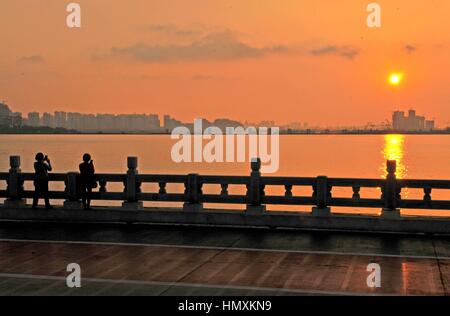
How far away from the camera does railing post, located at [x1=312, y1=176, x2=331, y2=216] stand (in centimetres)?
1576

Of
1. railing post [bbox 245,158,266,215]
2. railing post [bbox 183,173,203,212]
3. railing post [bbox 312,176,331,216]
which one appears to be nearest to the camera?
railing post [bbox 312,176,331,216]

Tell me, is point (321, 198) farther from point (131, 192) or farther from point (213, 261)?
point (131, 192)

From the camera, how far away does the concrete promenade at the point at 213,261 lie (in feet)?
32.2

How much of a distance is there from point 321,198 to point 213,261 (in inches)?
197

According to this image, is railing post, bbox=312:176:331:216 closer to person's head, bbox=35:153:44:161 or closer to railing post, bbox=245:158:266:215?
railing post, bbox=245:158:266:215

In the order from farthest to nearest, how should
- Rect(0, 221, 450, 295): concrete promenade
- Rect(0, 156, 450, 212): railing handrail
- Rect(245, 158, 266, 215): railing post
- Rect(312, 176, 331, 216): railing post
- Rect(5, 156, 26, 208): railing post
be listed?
Rect(5, 156, 26, 208): railing post, Rect(245, 158, 266, 215): railing post, Rect(312, 176, 331, 216): railing post, Rect(0, 156, 450, 212): railing handrail, Rect(0, 221, 450, 295): concrete promenade

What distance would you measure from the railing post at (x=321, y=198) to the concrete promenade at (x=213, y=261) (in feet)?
2.29

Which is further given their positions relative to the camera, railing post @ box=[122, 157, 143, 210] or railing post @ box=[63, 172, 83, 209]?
railing post @ box=[63, 172, 83, 209]

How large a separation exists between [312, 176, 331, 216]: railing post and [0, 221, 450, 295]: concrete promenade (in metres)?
0.70

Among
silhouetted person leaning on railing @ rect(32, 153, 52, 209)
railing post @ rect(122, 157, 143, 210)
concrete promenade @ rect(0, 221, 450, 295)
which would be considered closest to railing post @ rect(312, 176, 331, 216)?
concrete promenade @ rect(0, 221, 450, 295)

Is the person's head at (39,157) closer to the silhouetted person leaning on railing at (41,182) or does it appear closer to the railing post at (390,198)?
the silhouetted person leaning on railing at (41,182)

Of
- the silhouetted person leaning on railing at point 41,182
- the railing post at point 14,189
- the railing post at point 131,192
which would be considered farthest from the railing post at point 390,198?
the railing post at point 14,189

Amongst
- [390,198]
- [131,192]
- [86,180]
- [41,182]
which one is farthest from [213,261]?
[41,182]
